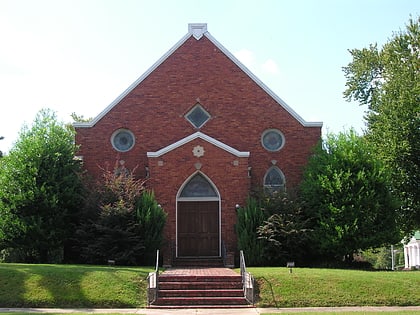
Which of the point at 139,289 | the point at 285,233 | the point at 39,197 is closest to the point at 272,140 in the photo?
the point at 285,233

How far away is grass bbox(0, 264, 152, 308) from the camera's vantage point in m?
15.6

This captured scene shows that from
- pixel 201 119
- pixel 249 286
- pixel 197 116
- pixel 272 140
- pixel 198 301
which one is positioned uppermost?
pixel 197 116

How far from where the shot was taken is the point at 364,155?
2380 centimetres

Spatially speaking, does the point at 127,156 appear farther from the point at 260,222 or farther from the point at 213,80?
the point at 260,222

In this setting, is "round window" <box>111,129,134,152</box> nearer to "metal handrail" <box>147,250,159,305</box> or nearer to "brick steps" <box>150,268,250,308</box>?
"brick steps" <box>150,268,250,308</box>

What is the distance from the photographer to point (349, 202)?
22797 millimetres

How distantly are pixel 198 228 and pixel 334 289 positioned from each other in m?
9.17

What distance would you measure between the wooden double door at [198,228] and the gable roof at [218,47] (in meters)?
5.77

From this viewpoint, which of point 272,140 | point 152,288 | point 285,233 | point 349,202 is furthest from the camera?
point 272,140

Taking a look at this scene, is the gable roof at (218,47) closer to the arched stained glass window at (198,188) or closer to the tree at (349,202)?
the tree at (349,202)

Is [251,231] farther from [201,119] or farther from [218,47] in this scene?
[218,47]

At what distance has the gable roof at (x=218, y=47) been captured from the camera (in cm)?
2669

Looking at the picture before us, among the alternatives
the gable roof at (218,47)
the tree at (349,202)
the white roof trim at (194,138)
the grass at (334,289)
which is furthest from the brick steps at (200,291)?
the gable roof at (218,47)

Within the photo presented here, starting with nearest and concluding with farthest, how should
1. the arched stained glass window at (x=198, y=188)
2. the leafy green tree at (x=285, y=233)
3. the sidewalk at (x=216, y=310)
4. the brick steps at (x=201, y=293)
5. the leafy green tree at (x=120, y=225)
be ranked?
the sidewalk at (x=216, y=310) < the brick steps at (x=201, y=293) < the leafy green tree at (x=120, y=225) < the leafy green tree at (x=285, y=233) < the arched stained glass window at (x=198, y=188)
